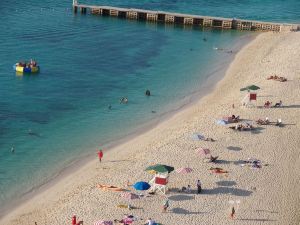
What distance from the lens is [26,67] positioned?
6288 cm

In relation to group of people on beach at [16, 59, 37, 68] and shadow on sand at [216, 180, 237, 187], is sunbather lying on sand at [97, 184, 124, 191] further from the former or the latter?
group of people on beach at [16, 59, 37, 68]

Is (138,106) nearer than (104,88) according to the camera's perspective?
Yes

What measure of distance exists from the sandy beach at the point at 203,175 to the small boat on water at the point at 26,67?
19104 mm

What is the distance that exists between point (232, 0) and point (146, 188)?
274 ft

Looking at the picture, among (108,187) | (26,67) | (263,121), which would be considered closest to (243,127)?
(263,121)

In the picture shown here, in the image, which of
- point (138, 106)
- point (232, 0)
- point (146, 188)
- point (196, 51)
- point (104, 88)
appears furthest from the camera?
point (232, 0)

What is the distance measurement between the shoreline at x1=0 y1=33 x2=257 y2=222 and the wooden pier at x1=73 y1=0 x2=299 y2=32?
12543mm

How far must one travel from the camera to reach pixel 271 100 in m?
54.1

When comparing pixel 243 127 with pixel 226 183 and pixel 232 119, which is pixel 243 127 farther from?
pixel 226 183

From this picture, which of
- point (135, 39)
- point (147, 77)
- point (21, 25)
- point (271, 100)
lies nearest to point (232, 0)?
point (135, 39)

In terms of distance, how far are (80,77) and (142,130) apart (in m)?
16.3

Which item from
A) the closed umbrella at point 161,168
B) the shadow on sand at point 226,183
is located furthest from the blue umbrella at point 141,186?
the shadow on sand at point 226,183

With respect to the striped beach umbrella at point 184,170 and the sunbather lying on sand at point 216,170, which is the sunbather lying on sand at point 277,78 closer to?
the sunbather lying on sand at point 216,170

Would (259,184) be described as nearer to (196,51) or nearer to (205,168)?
(205,168)
